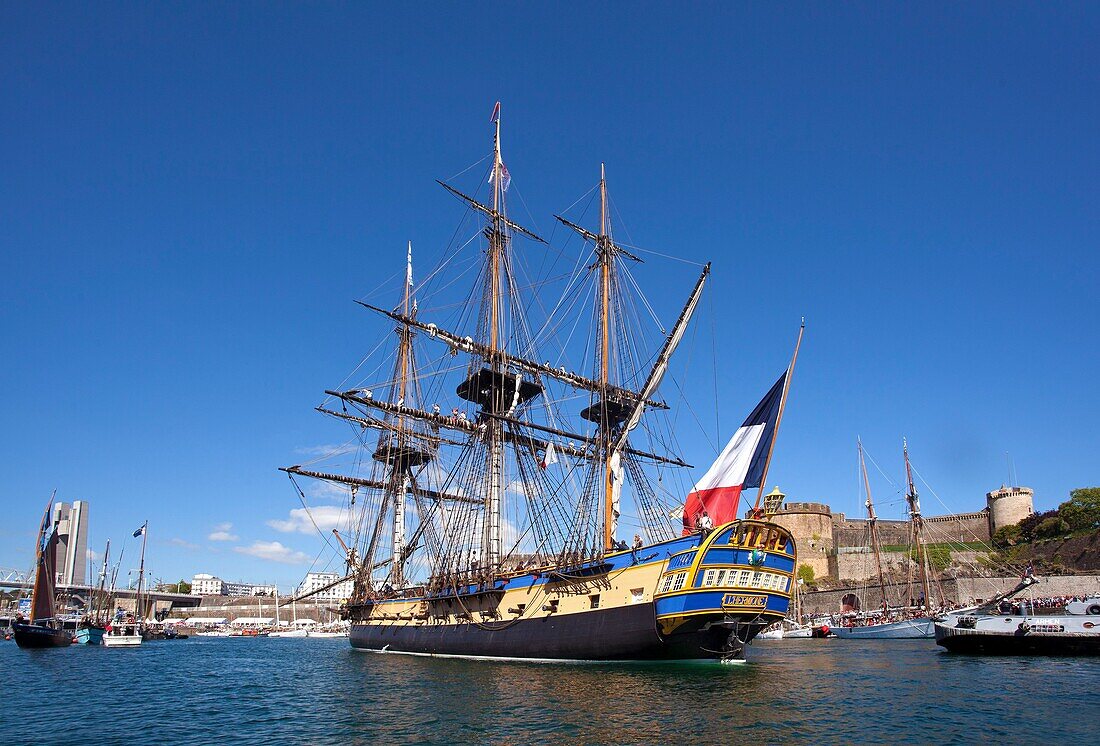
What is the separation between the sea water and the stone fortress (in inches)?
2321

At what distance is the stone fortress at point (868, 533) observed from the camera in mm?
93625

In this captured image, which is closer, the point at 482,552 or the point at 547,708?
the point at 547,708

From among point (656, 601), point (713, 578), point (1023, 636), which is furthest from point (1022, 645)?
point (656, 601)

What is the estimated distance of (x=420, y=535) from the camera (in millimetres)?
58219

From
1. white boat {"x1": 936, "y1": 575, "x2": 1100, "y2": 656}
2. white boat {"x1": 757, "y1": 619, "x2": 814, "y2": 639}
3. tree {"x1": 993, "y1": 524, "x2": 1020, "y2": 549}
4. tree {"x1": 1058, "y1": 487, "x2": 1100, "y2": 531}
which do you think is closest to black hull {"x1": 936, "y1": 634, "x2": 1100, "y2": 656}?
white boat {"x1": 936, "y1": 575, "x2": 1100, "y2": 656}

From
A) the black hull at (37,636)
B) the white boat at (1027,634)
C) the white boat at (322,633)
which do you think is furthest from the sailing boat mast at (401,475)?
the white boat at (322,633)

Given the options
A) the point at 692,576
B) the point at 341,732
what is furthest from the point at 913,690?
the point at 341,732

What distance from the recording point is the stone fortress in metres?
93.6

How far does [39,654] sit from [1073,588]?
285 ft

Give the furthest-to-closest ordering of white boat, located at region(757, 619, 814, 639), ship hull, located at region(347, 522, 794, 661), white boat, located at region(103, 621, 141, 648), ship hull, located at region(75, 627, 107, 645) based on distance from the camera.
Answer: ship hull, located at region(75, 627, 107, 645) → white boat, located at region(757, 619, 814, 639) → white boat, located at region(103, 621, 141, 648) → ship hull, located at region(347, 522, 794, 661)

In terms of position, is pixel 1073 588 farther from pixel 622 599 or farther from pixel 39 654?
pixel 39 654

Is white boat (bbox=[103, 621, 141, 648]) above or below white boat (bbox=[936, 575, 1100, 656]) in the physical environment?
below

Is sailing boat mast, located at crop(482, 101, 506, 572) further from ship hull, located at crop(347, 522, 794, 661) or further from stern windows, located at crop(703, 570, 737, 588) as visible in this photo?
stern windows, located at crop(703, 570, 737, 588)

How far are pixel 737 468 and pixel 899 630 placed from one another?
42.3 m
